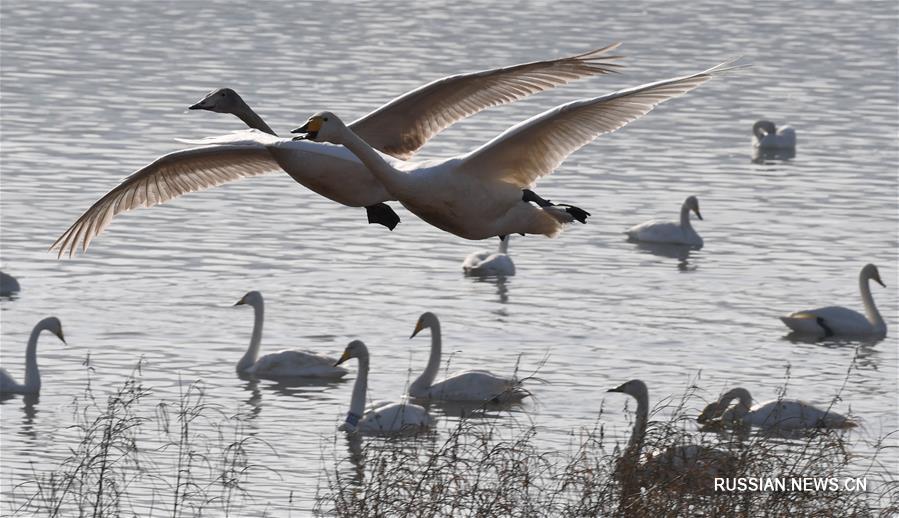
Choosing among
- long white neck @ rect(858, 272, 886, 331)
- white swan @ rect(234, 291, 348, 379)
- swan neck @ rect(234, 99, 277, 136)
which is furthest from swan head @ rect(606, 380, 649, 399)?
long white neck @ rect(858, 272, 886, 331)

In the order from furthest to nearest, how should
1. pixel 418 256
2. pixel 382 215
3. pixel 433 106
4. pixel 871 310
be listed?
pixel 418 256 → pixel 871 310 → pixel 433 106 → pixel 382 215

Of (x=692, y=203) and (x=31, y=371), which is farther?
(x=692, y=203)

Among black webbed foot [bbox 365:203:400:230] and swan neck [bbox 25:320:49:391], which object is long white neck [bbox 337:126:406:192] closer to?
black webbed foot [bbox 365:203:400:230]

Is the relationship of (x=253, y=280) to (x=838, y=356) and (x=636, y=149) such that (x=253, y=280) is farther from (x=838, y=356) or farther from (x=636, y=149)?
(x=636, y=149)

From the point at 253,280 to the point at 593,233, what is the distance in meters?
5.73

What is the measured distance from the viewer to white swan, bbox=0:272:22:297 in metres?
21.6

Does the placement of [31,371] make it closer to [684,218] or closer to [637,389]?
[637,389]

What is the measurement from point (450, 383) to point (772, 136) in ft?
51.4

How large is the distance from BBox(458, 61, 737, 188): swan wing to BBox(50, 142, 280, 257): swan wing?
1890 mm

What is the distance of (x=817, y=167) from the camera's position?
106ft

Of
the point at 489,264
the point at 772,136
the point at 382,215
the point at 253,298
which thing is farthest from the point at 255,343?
the point at 772,136

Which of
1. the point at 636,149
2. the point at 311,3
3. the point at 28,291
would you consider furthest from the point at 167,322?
the point at 311,3

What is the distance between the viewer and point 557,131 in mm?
10703

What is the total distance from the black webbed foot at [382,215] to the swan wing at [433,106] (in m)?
0.74
